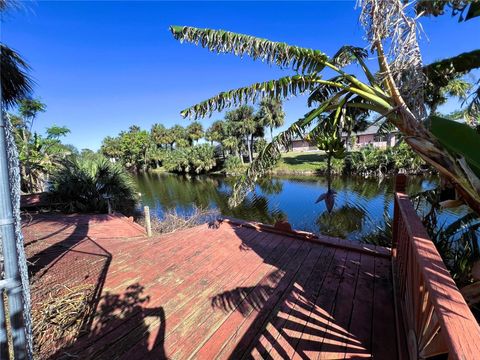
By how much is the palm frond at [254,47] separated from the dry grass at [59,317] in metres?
4.33

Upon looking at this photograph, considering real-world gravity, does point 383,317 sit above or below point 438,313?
below

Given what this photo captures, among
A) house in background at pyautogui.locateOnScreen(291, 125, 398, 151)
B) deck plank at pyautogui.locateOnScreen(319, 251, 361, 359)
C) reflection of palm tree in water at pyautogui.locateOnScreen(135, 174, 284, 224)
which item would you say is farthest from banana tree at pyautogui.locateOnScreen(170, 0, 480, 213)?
reflection of palm tree in water at pyautogui.locateOnScreen(135, 174, 284, 224)

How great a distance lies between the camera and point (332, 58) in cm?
380

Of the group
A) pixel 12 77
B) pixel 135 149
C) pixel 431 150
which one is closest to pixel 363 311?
pixel 431 150

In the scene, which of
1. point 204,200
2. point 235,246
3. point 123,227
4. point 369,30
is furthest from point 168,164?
point 369,30

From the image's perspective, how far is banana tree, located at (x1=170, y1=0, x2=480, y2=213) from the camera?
218 cm

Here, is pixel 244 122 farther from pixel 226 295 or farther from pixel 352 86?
pixel 226 295

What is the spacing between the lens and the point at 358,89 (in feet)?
10.4

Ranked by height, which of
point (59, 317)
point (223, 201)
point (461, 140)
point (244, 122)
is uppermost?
point (244, 122)

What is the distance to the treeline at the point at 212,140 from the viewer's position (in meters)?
32.1

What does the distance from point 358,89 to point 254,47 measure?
1.73 m

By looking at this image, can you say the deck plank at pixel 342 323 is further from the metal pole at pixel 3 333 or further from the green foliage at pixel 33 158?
the green foliage at pixel 33 158

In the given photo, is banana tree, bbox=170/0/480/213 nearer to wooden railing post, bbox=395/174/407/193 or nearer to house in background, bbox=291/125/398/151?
house in background, bbox=291/125/398/151

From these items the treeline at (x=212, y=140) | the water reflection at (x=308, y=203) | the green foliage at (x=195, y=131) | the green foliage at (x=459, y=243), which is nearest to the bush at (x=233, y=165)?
the treeline at (x=212, y=140)
